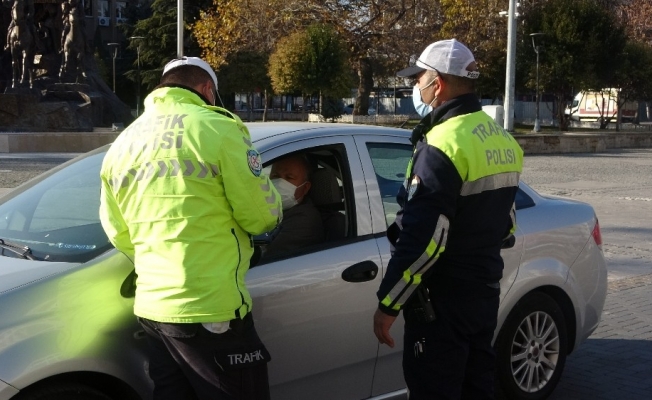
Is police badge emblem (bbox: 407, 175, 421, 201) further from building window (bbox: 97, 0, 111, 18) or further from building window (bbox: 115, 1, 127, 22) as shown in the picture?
building window (bbox: 97, 0, 111, 18)

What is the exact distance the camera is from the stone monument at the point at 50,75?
3272 cm

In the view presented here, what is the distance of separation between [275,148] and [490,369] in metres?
1.38

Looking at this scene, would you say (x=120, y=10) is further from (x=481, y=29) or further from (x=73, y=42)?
(x=73, y=42)

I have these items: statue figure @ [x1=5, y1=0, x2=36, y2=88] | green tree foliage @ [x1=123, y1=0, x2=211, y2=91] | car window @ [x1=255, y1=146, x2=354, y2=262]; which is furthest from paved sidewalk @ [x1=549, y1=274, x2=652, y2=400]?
green tree foliage @ [x1=123, y1=0, x2=211, y2=91]

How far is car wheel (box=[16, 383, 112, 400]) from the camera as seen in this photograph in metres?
3.28

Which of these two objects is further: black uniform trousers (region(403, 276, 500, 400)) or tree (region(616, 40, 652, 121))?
tree (region(616, 40, 652, 121))

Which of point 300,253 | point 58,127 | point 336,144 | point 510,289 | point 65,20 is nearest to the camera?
point 300,253

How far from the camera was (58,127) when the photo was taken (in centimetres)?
3291

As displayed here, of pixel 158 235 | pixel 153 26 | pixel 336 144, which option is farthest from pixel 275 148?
pixel 153 26

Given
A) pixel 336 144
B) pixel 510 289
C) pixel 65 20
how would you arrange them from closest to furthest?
pixel 336 144, pixel 510 289, pixel 65 20

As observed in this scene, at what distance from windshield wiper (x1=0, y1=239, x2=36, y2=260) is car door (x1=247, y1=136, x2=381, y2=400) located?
0.92 metres

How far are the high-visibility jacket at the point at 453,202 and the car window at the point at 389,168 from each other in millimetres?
1028

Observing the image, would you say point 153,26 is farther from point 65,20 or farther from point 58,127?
point 58,127

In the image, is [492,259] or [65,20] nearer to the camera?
[492,259]
